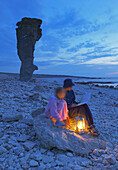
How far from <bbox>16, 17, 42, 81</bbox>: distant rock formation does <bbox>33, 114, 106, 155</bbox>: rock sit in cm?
1372

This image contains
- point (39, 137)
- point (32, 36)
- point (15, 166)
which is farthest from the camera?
point (32, 36)

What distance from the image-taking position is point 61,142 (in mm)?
3584

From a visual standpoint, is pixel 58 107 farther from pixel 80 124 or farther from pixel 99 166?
pixel 99 166

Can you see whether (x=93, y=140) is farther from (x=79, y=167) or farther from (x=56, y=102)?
(x=56, y=102)

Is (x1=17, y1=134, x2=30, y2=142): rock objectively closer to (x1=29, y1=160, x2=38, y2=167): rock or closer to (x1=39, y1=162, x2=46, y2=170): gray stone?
(x1=29, y1=160, x2=38, y2=167): rock

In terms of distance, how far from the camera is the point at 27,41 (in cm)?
1655

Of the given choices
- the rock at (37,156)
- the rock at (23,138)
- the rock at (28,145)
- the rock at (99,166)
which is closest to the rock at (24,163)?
the rock at (37,156)

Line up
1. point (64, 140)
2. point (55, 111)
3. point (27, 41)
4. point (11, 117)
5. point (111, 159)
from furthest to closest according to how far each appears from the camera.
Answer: point (27, 41), point (11, 117), point (55, 111), point (64, 140), point (111, 159)

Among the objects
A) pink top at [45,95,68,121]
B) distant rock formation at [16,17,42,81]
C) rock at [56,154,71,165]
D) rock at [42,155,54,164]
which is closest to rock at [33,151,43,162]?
rock at [42,155,54,164]

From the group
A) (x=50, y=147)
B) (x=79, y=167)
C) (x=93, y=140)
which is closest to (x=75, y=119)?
(x=93, y=140)

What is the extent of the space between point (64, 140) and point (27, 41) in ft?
48.9

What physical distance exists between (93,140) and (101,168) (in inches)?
31.3

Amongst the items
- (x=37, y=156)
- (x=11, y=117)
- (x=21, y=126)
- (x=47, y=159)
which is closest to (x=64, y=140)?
(x=47, y=159)

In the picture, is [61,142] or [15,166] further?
[61,142]
